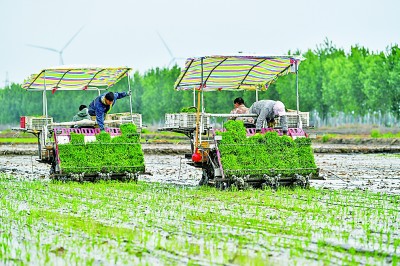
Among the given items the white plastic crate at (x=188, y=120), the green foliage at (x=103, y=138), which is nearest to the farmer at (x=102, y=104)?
the green foliage at (x=103, y=138)

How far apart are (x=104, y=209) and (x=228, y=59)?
5466mm

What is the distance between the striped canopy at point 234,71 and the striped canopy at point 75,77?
2.21 m

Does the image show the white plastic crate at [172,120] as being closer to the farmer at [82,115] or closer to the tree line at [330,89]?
the farmer at [82,115]

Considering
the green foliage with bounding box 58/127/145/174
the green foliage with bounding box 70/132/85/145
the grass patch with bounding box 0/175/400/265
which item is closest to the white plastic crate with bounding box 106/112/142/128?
the green foliage with bounding box 58/127/145/174

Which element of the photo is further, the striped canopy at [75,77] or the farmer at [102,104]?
the striped canopy at [75,77]

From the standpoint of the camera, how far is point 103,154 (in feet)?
60.9

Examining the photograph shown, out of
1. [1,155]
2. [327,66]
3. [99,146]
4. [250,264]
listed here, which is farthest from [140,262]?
[327,66]

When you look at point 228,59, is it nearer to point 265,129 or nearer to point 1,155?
point 265,129

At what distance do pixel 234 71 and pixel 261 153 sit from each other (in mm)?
2521

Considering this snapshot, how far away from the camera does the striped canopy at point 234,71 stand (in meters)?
17.2

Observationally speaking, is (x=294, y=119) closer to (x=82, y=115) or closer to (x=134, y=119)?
(x=134, y=119)

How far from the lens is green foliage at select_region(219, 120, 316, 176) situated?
16422 mm

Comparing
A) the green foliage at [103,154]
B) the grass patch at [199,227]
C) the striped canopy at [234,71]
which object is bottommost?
the grass patch at [199,227]

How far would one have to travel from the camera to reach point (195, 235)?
33.5 ft
